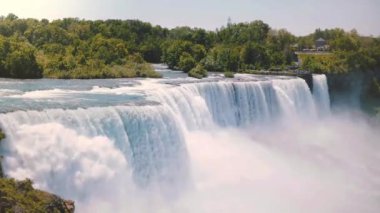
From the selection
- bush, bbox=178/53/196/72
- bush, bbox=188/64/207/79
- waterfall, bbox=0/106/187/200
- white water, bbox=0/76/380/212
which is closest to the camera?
waterfall, bbox=0/106/187/200

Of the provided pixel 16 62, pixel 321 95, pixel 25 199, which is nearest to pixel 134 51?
pixel 321 95

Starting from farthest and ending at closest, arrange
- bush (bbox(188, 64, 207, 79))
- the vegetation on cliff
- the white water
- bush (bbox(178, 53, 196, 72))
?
bush (bbox(178, 53, 196, 72)) → bush (bbox(188, 64, 207, 79)) → the white water → the vegetation on cliff

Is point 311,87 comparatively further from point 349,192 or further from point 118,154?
point 118,154

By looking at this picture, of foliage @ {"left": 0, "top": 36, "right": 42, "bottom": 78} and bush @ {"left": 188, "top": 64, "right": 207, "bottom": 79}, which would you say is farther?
bush @ {"left": 188, "top": 64, "right": 207, "bottom": 79}

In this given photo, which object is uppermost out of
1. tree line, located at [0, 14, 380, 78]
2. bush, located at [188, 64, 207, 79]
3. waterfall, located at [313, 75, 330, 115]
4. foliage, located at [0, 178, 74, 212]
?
tree line, located at [0, 14, 380, 78]

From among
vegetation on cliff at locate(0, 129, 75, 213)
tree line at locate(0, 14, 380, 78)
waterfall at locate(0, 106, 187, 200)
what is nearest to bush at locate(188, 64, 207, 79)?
tree line at locate(0, 14, 380, 78)

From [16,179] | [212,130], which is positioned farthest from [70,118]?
[212,130]

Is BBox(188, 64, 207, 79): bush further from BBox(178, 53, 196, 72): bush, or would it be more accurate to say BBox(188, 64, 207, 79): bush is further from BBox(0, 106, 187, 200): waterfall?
BBox(0, 106, 187, 200): waterfall

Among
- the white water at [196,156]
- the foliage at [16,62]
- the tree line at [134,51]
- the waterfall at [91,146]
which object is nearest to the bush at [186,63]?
the tree line at [134,51]
